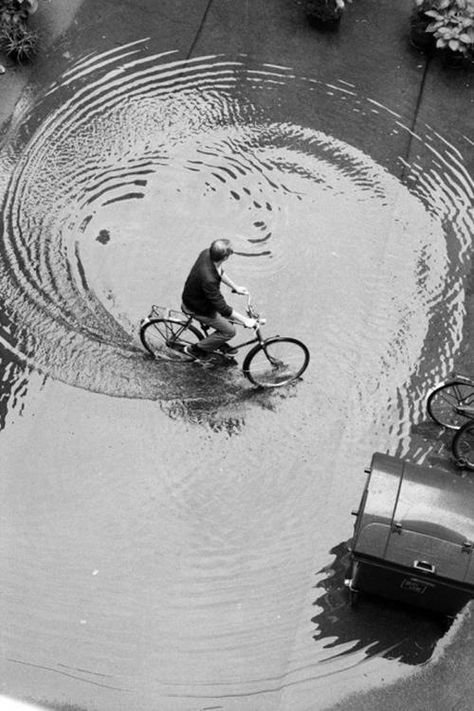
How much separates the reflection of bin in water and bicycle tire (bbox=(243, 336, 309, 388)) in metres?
1.99

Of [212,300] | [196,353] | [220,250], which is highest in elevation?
[220,250]

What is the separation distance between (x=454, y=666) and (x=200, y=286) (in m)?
4.06

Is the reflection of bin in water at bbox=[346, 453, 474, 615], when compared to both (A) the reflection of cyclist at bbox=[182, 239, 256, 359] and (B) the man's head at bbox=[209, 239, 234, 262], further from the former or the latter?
(B) the man's head at bbox=[209, 239, 234, 262]

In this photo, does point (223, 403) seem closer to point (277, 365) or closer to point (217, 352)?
point (217, 352)

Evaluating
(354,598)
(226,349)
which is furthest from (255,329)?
(354,598)

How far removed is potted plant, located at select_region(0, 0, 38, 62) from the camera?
10755 mm

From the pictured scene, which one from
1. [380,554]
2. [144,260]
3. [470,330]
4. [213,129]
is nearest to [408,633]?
[380,554]

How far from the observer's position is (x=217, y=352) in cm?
858

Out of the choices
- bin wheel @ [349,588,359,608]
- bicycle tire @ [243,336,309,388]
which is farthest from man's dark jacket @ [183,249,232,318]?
bin wheel @ [349,588,359,608]

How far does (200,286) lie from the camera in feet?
25.5

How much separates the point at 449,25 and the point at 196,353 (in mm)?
5887

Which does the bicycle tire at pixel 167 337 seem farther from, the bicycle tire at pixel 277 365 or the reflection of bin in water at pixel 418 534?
the reflection of bin in water at pixel 418 534

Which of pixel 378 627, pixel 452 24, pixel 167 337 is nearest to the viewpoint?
pixel 378 627

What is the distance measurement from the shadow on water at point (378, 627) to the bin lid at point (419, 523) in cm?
110
